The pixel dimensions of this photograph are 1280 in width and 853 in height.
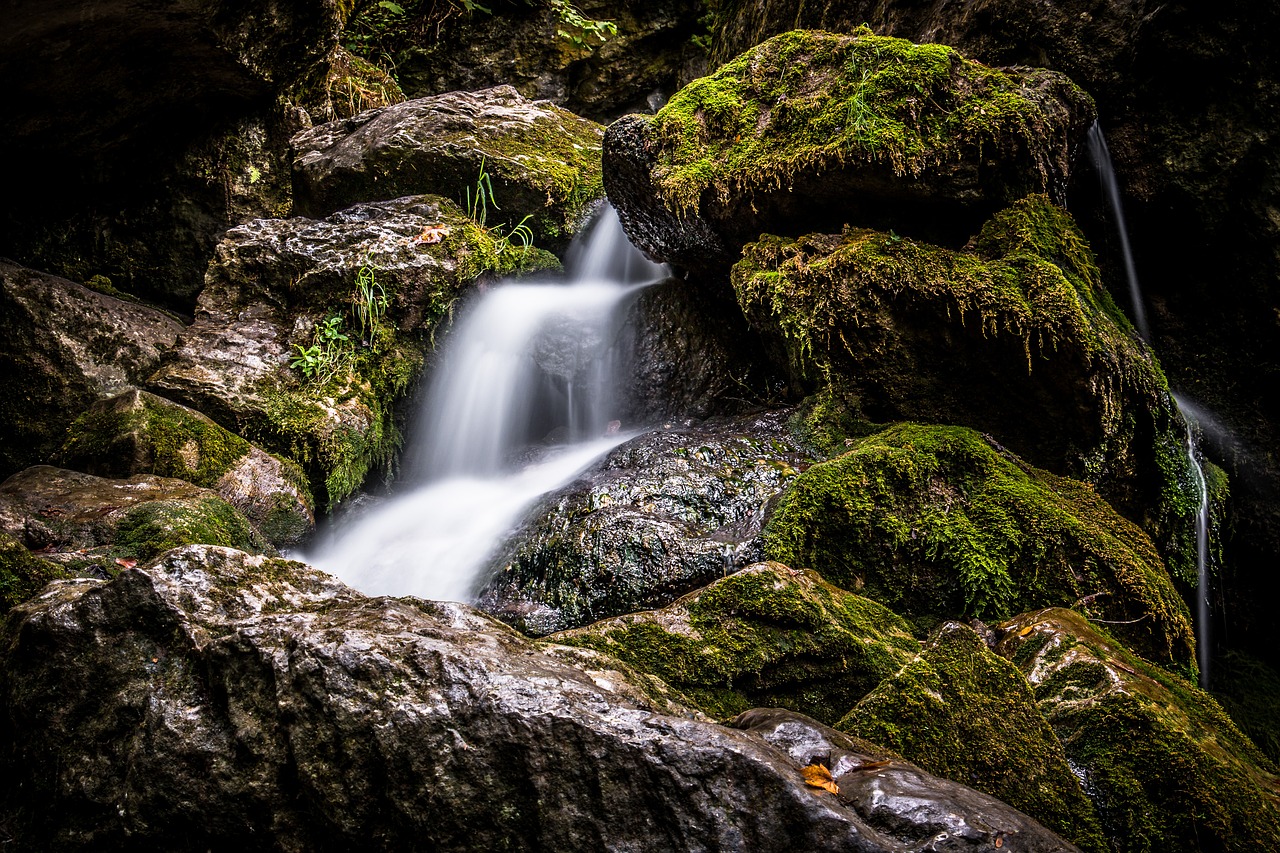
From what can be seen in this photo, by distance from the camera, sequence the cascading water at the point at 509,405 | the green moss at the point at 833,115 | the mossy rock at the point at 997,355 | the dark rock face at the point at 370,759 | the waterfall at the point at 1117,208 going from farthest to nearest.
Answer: the waterfall at the point at 1117,208
the cascading water at the point at 509,405
the green moss at the point at 833,115
the mossy rock at the point at 997,355
the dark rock face at the point at 370,759

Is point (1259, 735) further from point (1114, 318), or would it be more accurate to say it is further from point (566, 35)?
point (566, 35)

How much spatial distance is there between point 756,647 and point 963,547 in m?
1.48

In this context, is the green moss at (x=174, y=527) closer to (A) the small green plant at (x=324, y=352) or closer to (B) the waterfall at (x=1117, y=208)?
(A) the small green plant at (x=324, y=352)

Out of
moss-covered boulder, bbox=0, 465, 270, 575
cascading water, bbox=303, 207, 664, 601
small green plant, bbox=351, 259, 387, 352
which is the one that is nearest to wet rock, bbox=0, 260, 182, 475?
moss-covered boulder, bbox=0, 465, 270, 575

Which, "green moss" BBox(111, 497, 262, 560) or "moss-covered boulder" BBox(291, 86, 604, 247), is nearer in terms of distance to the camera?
"green moss" BBox(111, 497, 262, 560)

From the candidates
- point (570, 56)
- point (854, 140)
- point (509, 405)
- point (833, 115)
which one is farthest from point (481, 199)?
point (570, 56)

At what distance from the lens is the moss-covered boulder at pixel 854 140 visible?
421 cm

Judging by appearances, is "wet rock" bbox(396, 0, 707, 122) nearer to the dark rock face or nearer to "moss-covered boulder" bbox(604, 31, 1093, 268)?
"moss-covered boulder" bbox(604, 31, 1093, 268)

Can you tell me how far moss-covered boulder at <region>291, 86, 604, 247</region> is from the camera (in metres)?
6.78

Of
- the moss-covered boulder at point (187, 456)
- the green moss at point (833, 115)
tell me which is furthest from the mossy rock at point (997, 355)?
the moss-covered boulder at point (187, 456)

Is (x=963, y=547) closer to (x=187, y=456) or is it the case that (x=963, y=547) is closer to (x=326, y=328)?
(x=187, y=456)

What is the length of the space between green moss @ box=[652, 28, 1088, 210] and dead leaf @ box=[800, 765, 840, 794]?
363 cm

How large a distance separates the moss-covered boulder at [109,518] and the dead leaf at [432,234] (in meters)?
2.95

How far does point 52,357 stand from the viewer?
5172 millimetres
